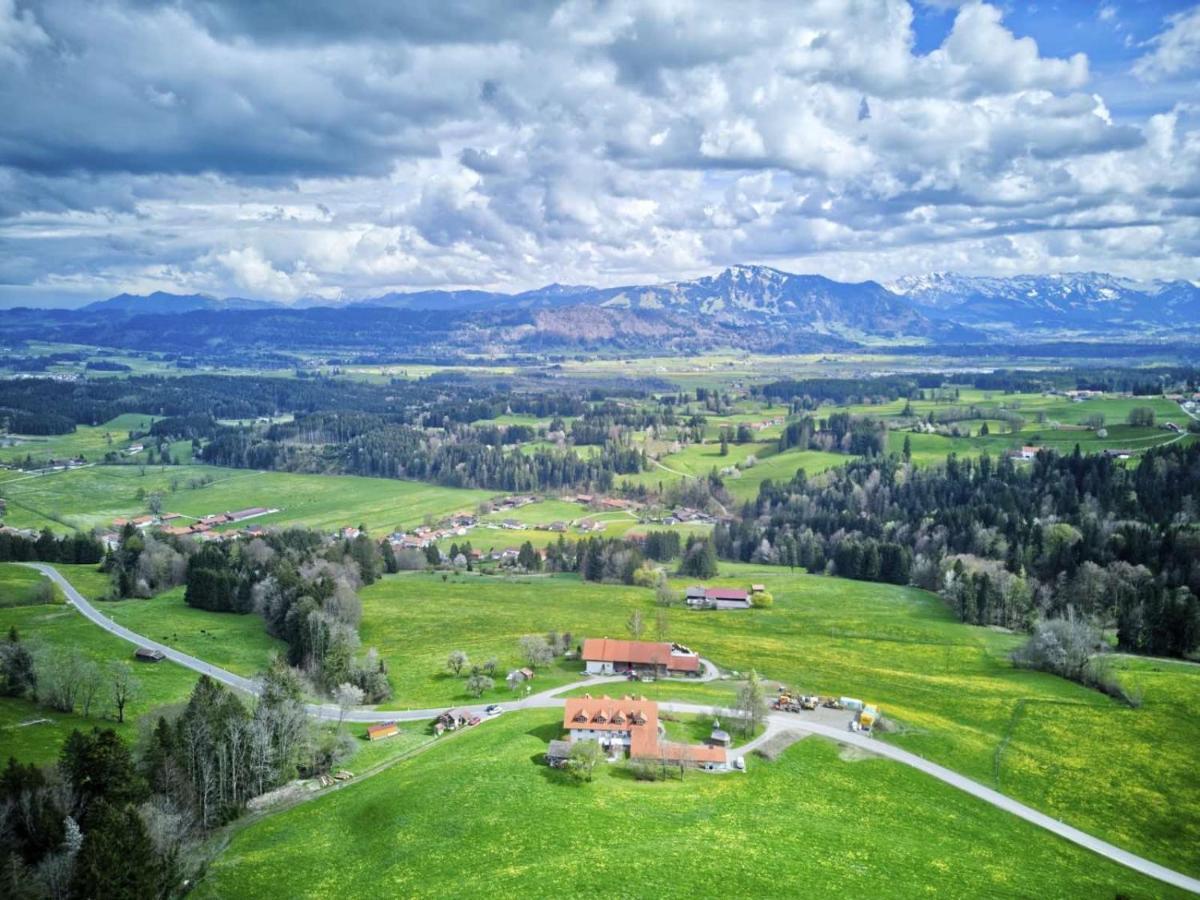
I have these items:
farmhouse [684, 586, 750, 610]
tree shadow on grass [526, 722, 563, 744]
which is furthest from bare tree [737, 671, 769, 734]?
farmhouse [684, 586, 750, 610]

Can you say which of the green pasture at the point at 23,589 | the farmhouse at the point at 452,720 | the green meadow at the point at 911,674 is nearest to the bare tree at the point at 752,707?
the green meadow at the point at 911,674

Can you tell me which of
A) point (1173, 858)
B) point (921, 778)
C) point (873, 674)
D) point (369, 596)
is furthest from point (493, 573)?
point (1173, 858)

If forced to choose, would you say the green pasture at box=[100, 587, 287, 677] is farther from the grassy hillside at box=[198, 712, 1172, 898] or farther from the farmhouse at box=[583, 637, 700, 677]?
the grassy hillside at box=[198, 712, 1172, 898]

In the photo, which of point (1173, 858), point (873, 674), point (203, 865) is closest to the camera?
point (203, 865)

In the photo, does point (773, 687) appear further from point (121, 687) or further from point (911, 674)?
point (121, 687)

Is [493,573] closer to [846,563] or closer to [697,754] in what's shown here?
[846,563]

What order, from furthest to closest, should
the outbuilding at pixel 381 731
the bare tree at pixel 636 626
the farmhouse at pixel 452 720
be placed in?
the bare tree at pixel 636 626 → the farmhouse at pixel 452 720 → the outbuilding at pixel 381 731

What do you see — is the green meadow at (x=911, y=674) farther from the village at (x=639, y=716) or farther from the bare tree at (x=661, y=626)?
the village at (x=639, y=716)
